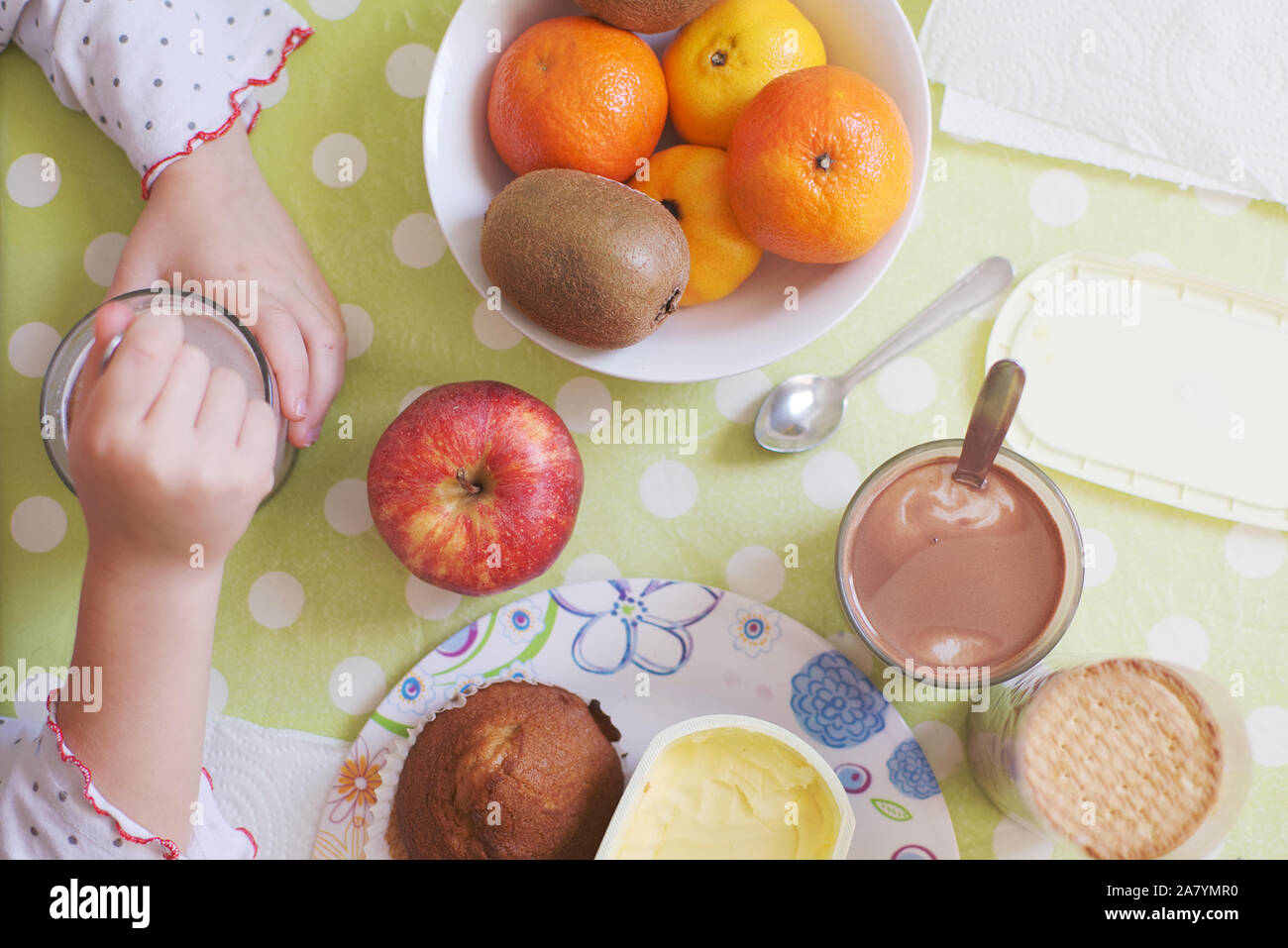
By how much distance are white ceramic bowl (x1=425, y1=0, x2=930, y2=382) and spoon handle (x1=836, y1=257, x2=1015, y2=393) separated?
11cm

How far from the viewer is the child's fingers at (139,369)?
0.54m

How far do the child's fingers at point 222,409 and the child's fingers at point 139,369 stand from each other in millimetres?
28

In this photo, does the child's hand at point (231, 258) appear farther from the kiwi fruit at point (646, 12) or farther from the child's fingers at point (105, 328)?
the kiwi fruit at point (646, 12)

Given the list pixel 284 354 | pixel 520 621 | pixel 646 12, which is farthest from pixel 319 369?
pixel 646 12

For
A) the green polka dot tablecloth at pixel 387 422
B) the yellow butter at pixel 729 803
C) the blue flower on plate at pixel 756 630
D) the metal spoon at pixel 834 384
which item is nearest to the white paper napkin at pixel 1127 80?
the green polka dot tablecloth at pixel 387 422

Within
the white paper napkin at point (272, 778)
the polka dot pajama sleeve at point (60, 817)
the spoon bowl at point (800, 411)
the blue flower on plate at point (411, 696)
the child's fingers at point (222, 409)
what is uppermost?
the child's fingers at point (222, 409)

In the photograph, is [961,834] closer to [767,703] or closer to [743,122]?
[767,703]

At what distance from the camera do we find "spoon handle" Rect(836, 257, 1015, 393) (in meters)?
0.74

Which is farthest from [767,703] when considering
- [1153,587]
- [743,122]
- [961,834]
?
[743,122]

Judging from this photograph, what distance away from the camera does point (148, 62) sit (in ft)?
2.35

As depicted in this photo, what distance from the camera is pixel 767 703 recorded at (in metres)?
0.73

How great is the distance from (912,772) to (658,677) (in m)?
0.21

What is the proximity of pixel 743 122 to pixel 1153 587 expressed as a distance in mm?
513

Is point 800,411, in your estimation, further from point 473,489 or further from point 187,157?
point 187,157
